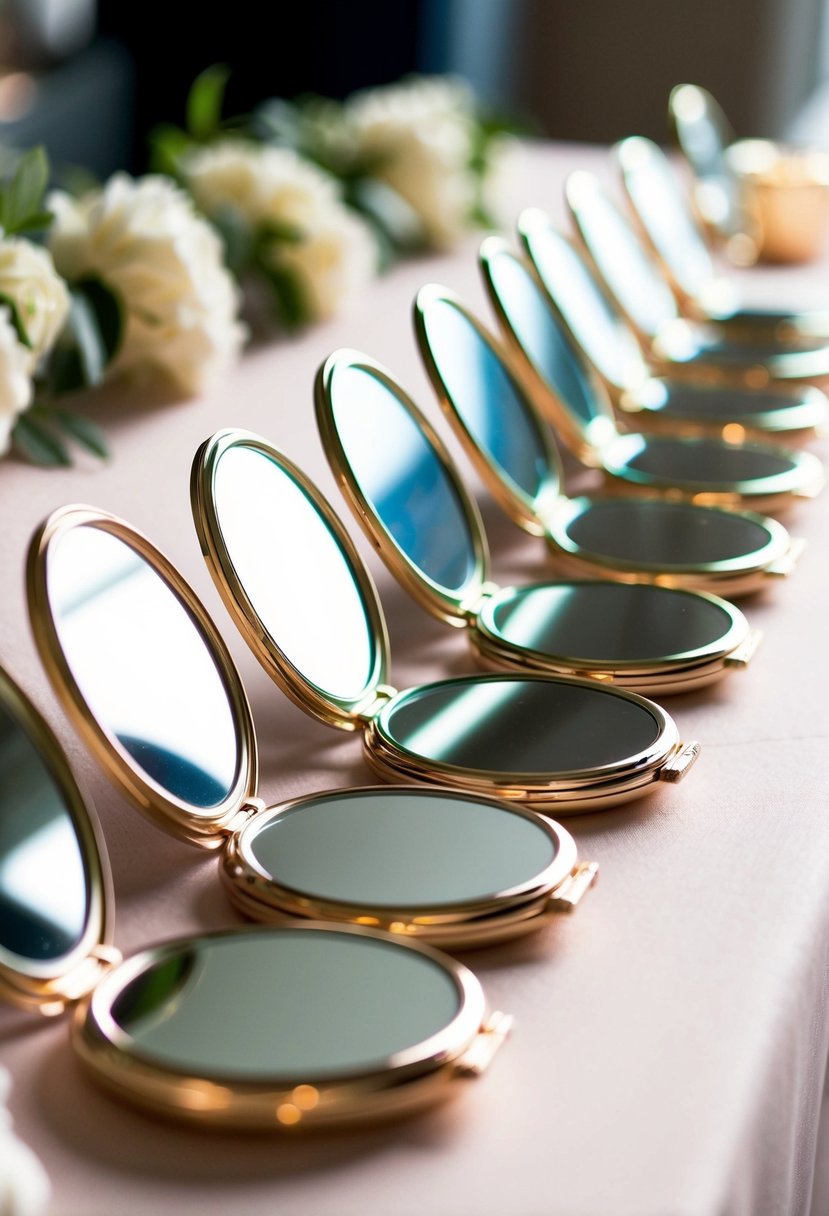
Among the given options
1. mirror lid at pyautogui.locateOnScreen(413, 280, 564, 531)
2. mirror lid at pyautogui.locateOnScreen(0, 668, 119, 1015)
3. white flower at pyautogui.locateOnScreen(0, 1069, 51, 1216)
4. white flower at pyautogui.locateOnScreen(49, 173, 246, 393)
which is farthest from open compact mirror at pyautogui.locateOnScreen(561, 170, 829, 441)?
white flower at pyautogui.locateOnScreen(0, 1069, 51, 1216)

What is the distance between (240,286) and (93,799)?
2.32ft

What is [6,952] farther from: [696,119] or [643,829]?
[696,119]

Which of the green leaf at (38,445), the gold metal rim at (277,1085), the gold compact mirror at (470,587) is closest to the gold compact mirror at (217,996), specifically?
the gold metal rim at (277,1085)

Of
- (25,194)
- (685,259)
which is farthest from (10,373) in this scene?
(685,259)

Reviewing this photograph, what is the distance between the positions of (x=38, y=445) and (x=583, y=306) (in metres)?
0.44

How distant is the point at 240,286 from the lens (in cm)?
124

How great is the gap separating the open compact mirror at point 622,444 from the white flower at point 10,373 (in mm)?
309

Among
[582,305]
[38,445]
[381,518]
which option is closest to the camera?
[381,518]

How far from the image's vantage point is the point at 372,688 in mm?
688

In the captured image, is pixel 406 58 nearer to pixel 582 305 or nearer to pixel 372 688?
pixel 582 305

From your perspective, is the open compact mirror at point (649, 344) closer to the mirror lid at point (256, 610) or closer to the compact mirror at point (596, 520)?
the compact mirror at point (596, 520)

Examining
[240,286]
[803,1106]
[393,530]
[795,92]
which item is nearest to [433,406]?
[240,286]

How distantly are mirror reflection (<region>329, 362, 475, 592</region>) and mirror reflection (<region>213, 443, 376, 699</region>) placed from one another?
0.04m

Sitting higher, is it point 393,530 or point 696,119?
point 696,119
